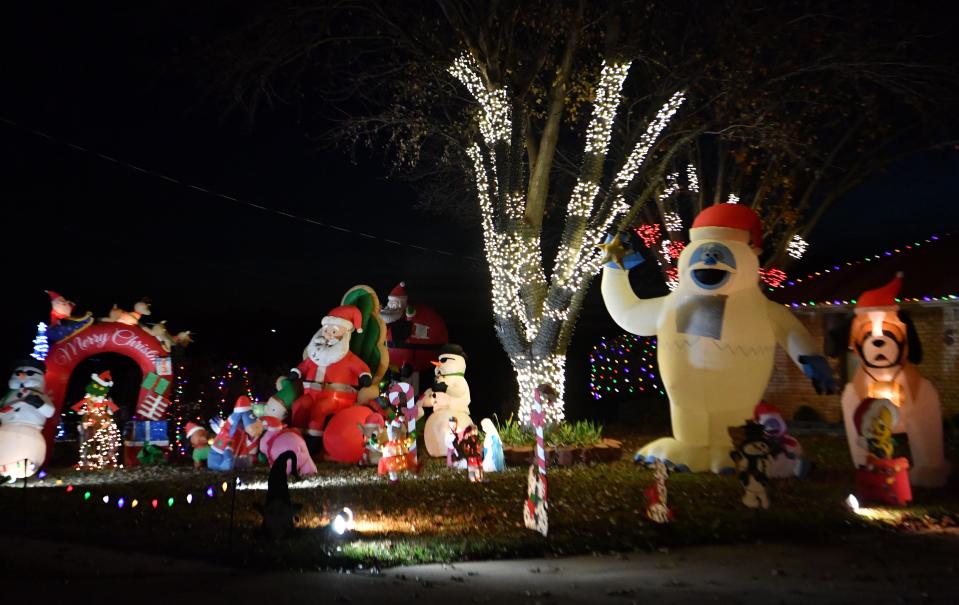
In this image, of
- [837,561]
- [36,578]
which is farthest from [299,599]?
[837,561]

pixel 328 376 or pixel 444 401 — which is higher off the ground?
pixel 328 376

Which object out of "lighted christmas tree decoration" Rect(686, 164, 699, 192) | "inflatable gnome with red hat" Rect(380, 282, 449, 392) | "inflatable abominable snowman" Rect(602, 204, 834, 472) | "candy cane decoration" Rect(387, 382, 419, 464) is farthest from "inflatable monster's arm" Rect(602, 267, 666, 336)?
"inflatable gnome with red hat" Rect(380, 282, 449, 392)

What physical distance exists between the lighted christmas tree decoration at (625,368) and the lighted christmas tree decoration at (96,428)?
14692 mm

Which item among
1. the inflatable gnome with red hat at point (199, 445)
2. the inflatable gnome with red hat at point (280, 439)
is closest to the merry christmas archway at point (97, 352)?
the inflatable gnome with red hat at point (199, 445)

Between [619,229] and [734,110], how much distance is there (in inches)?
104

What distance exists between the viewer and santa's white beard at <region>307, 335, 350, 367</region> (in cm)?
1502

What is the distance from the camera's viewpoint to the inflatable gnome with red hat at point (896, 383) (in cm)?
1170

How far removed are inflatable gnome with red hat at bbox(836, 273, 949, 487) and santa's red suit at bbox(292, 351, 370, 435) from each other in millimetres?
7447

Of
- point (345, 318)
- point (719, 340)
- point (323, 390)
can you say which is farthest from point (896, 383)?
point (323, 390)

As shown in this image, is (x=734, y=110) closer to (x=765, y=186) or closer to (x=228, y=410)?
(x=765, y=186)

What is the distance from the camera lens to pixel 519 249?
15.5 metres

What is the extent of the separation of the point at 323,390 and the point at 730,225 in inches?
270

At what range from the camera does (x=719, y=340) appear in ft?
41.3

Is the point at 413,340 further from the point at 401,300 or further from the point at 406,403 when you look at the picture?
the point at 406,403
